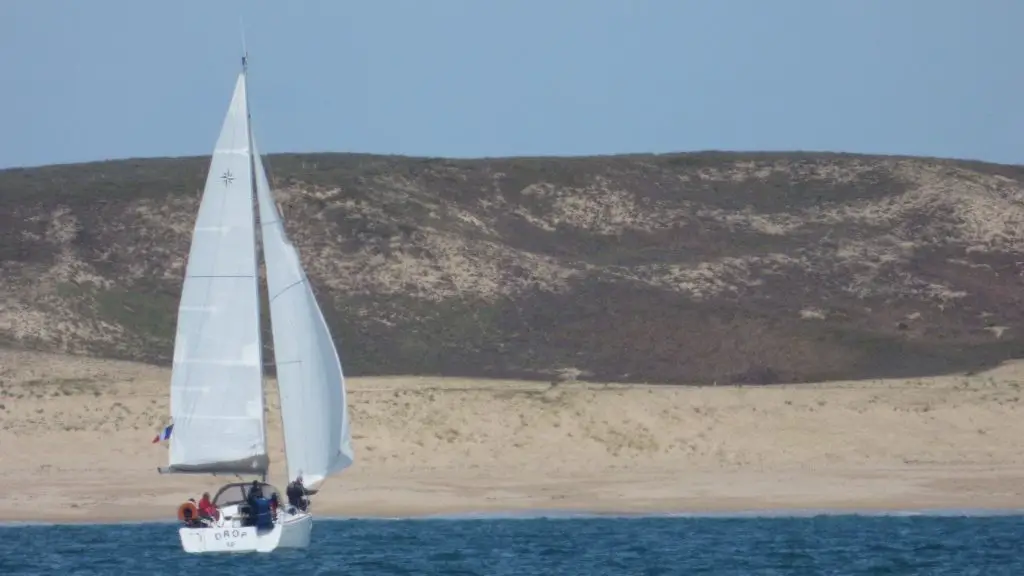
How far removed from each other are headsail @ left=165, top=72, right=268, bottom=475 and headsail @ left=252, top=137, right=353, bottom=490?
1.81ft

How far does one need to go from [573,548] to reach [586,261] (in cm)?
4216

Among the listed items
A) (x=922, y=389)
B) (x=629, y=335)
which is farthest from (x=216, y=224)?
(x=629, y=335)

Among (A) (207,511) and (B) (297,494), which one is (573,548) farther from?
(A) (207,511)

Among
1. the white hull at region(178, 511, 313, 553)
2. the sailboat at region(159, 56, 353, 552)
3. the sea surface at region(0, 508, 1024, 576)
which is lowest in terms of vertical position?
the sea surface at region(0, 508, 1024, 576)

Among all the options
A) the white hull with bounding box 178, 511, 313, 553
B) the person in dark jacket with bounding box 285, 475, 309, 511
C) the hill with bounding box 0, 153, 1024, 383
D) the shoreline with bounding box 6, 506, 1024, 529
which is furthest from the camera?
the hill with bounding box 0, 153, 1024, 383

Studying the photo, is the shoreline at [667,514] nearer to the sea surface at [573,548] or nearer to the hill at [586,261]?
the sea surface at [573,548]

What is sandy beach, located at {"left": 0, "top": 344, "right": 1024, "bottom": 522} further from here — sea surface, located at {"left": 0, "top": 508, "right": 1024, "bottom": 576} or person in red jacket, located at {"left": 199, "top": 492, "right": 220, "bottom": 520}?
person in red jacket, located at {"left": 199, "top": 492, "right": 220, "bottom": 520}

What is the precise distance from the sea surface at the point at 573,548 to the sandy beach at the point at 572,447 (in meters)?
2.22

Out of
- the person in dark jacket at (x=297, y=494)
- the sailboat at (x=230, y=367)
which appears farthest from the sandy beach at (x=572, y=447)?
the sailboat at (x=230, y=367)

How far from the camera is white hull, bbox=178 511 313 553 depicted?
30.9 m

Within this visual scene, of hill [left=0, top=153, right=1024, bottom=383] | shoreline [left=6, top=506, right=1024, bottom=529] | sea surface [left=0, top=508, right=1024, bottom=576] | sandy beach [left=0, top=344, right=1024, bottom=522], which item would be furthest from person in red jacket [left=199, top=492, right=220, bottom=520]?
hill [left=0, top=153, right=1024, bottom=383]

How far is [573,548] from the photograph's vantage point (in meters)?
33.5

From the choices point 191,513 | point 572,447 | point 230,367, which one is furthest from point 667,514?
point 230,367

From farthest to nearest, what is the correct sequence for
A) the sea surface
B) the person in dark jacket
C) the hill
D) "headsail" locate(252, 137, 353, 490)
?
1. the hill
2. "headsail" locate(252, 137, 353, 490)
3. the person in dark jacket
4. the sea surface
